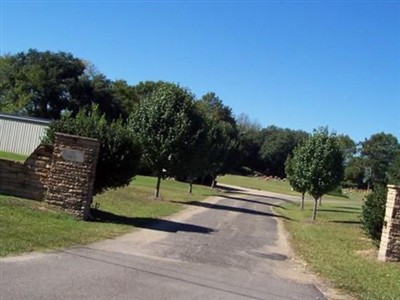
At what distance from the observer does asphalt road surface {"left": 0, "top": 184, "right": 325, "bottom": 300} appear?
24.3 ft

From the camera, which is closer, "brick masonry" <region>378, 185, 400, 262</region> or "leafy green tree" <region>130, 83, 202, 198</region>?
"brick masonry" <region>378, 185, 400, 262</region>

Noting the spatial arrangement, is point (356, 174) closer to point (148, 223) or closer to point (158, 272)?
point (148, 223)

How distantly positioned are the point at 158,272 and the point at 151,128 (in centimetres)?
2129

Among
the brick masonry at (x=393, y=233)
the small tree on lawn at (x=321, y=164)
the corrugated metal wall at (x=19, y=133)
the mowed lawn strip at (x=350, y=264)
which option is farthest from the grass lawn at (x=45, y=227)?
the corrugated metal wall at (x=19, y=133)

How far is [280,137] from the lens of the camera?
135250 millimetres

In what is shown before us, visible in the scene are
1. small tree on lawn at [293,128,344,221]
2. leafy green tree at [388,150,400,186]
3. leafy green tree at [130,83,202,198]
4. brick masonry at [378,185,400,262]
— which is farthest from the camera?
small tree on lawn at [293,128,344,221]

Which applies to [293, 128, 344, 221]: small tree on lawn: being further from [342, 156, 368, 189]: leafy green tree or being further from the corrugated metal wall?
[342, 156, 368, 189]: leafy green tree

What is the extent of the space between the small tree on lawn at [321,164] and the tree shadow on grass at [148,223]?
15552mm

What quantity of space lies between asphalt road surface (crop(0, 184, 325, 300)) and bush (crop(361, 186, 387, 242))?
500 cm

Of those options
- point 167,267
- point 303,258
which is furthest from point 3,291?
point 303,258

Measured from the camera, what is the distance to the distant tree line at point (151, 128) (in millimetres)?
17938

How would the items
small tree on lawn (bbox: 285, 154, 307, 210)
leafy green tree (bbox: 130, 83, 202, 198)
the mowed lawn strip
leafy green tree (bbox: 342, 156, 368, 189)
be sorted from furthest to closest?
1. leafy green tree (bbox: 342, 156, 368, 189)
2. small tree on lawn (bbox: 285, 154, 307, 210)
3. leafy green tree (bbox: 130, 83, 202, 198)
4. the mowed lawn strip

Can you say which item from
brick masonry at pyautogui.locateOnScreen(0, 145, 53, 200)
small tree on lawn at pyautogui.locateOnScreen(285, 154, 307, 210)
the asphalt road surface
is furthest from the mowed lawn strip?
small tree on lawn at pyautogui.locateOnScreen(285, 154, 307, 210)

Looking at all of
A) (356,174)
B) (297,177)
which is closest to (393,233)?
(297,177)
